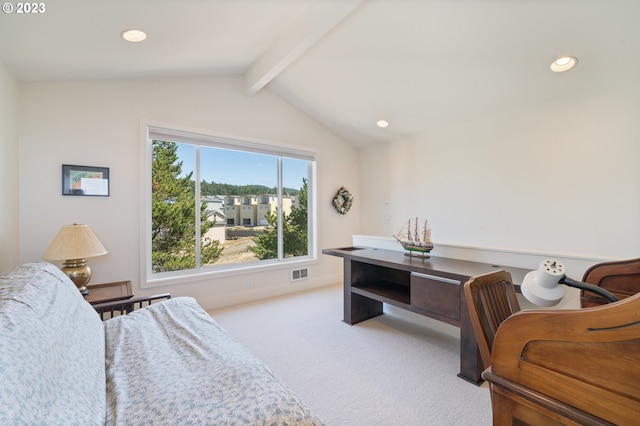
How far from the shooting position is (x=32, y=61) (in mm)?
2230

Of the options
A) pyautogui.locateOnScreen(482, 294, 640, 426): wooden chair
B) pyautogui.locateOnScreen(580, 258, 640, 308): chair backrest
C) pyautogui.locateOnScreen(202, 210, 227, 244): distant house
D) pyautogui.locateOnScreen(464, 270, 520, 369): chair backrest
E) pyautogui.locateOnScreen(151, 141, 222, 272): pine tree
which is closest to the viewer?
pyautogui.locateOnScreen(482, 294, 640, 426): wooden chair

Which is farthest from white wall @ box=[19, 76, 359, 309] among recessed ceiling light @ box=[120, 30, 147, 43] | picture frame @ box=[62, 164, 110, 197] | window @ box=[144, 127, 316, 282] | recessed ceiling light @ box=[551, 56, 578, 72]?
recessed ceiling light @ box=[551, 56, 578, 72]

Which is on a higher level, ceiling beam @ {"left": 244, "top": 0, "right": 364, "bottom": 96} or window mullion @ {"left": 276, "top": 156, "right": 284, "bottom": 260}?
ceiling beam @ {"left": 244, "top": 0, "right": 364, "bottom": 96}

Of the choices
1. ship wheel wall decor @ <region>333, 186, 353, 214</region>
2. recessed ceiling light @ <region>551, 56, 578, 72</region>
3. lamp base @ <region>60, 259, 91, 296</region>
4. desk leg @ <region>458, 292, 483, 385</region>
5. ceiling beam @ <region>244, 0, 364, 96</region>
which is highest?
ceiling beam @ <region>244, 0, 364, 96</region>

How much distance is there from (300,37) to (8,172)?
2682 millimetres

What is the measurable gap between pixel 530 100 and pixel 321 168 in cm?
286

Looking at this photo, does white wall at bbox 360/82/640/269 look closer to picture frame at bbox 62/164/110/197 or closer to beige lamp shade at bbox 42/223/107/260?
beige lamp shade at bbox 42/223/107/260

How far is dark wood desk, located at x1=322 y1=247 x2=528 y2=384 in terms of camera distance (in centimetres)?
217

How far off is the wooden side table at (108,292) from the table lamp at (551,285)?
2.75 meters

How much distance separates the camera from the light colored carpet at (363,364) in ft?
6.06

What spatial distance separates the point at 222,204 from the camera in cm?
401

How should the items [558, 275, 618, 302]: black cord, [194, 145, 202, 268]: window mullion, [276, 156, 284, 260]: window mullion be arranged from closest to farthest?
[558, 275, 618, 302]: black cord < [194, 145, 202, 268]: window mullion < [276, 156, 284, 260]: window mullion

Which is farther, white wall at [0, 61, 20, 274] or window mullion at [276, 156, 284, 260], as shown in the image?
window mullion at [276, 156, 284, 260]

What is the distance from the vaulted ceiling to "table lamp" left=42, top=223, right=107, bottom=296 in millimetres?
1330
